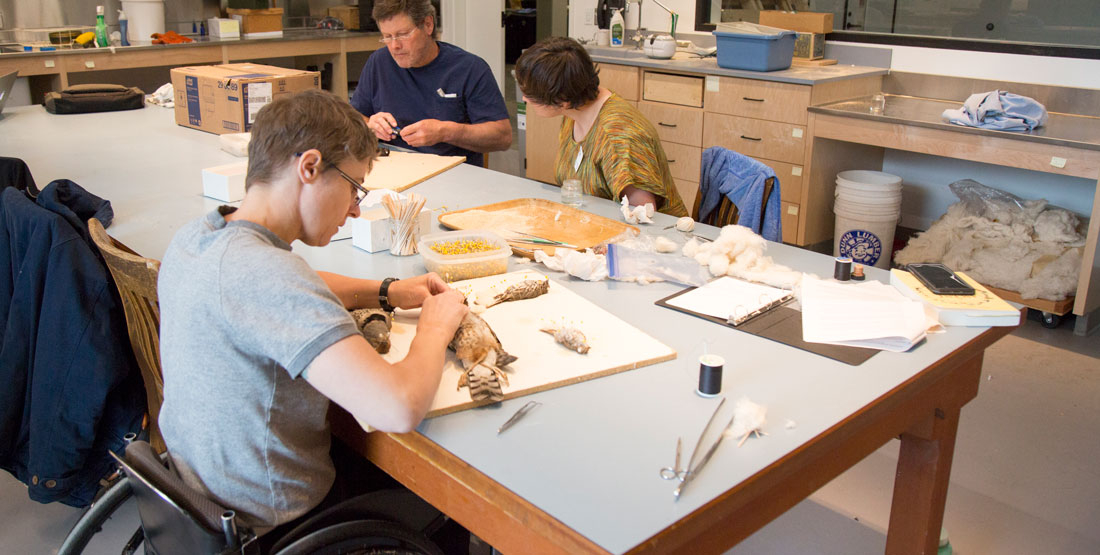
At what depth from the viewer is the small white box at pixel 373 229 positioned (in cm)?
210

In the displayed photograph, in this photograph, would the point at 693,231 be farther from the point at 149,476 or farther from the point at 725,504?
the point at 149,476

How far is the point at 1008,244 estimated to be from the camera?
12.1 feet

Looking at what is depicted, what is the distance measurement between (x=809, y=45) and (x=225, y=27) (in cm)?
397

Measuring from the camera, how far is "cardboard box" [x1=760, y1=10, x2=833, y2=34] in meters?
4.48

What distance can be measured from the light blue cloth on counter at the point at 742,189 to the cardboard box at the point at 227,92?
5.56 ft

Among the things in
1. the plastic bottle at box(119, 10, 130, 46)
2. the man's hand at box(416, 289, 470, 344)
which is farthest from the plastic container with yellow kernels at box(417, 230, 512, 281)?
the plastic bottle at box(119, 10, 130, 46)

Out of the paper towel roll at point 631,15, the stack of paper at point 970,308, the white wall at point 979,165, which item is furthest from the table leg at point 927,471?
the paper towel roll at point 631,15

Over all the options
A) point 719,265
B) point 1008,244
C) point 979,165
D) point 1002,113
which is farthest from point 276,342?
point 979,165

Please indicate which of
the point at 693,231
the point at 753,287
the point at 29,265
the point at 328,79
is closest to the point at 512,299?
the point at 753,287

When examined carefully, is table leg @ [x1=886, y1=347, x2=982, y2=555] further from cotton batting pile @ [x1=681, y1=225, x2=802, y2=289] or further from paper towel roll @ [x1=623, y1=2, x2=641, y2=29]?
paper towel roll @ [x1=623, y1=2, x2=641, y2=29]

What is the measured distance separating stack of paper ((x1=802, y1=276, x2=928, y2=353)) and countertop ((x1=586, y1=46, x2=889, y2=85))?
2.41 metres

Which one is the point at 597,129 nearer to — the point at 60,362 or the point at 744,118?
the point at 60,362

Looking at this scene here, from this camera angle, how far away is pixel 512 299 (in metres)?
1.77

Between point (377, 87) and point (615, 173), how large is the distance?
1.46m
